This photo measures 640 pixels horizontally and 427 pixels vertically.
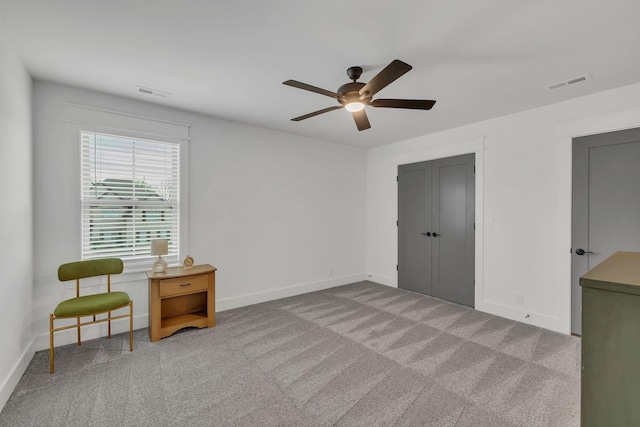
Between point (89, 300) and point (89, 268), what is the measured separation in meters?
0.42

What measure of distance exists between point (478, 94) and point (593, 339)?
304 centimetres

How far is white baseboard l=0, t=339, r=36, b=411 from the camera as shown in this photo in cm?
203

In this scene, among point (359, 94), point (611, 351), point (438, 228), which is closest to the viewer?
point (611, 351)

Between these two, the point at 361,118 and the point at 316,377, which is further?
the point at 361,118

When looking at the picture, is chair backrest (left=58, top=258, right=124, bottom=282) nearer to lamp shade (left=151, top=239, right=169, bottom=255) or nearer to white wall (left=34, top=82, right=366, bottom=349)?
white wall (left=34, top=82, right=366, bottom=349)

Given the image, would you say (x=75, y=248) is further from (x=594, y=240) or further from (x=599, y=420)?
(x=594, y=240)

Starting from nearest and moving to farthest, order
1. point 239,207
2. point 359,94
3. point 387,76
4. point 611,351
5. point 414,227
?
point 611,351 < point 387,76 < point 359,94 < point 239,207 < point 414,227

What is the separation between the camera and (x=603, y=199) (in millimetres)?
3010

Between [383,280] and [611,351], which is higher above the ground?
[611,351]

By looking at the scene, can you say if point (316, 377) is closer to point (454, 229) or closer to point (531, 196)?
point (454, 229)

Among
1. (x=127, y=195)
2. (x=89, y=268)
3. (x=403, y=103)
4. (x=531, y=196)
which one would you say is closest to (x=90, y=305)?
(x=89, y=268)

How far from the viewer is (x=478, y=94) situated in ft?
10.1

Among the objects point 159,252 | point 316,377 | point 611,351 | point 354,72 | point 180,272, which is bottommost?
point 316,377

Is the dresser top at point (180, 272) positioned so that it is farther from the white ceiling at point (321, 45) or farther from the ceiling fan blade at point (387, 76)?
the ceiling fan blade at point (387, 76)
